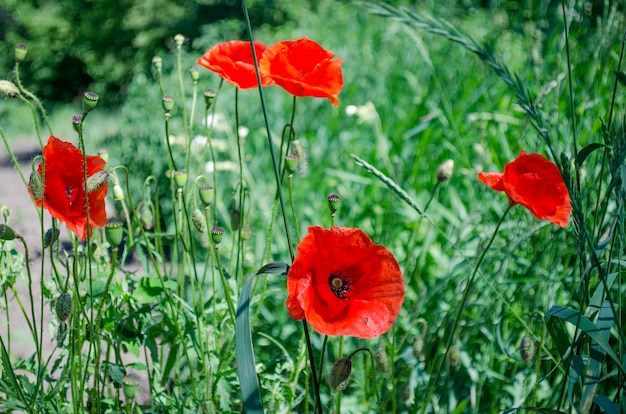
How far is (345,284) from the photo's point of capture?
100 cm

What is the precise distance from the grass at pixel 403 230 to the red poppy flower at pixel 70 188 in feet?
0.22

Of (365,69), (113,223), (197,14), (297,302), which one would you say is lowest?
(297,302)

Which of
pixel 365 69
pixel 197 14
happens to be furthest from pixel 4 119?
pixel 365 69

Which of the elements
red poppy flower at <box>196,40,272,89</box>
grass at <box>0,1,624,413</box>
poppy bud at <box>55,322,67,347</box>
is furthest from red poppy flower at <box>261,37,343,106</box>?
poppy bud at <box>55,322,67,347</box>

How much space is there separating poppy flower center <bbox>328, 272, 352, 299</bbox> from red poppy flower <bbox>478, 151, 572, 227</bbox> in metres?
0.30

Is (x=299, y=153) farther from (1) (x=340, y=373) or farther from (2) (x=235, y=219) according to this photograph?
(1) (x=340, y=373)

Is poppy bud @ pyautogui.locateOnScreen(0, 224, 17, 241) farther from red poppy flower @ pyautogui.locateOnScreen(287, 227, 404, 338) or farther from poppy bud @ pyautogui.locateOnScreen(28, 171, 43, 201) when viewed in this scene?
red poppy flower @ pyautogui.locateOnScreen(287, 227, 404, 338)

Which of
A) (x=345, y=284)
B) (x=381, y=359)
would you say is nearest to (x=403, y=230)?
(x=381, y=359)

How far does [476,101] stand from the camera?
3139 millimetres

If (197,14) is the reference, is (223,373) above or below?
below

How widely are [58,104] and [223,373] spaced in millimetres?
4594

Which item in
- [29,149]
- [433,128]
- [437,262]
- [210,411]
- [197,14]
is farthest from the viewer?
[197,14]

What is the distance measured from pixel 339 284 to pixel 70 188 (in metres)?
0.41

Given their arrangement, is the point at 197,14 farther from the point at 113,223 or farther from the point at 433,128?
the point at 113,223
